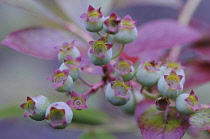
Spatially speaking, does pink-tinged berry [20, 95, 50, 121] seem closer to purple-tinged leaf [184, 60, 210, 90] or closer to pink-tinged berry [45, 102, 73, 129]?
pink-tinged berry [45, 102, 73, 129]

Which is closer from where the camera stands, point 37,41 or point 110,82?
point 110,82

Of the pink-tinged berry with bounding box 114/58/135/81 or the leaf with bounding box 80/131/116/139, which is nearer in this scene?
the pink-tinged berry with bounding box 114/58/135/81

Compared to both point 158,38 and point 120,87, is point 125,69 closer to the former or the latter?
point 120,87

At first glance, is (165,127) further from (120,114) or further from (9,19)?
(9,19)

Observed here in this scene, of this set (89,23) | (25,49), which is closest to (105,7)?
(25,49)

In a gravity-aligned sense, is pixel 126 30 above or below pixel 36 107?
above

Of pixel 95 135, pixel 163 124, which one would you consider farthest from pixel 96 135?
pixel 163 124

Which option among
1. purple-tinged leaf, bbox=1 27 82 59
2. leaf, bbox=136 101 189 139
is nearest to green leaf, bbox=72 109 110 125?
purple-tinged leaf, bbox=1 27 82 59
